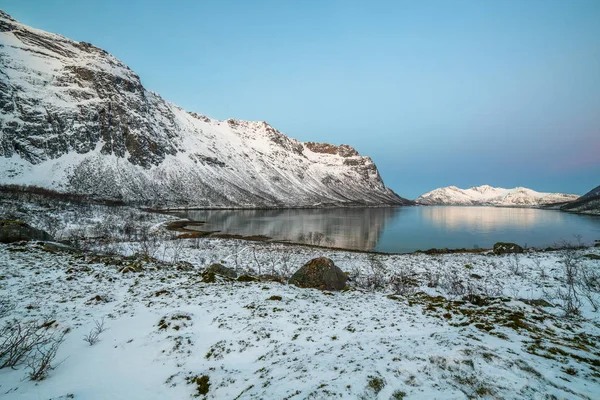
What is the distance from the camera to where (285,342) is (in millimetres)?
6988

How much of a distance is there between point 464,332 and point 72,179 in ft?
518

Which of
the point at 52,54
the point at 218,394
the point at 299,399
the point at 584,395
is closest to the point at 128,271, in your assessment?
Result: the point at 218,394

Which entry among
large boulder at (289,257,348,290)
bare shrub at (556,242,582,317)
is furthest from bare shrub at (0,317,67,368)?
bare shrub at (556,242,582,317)

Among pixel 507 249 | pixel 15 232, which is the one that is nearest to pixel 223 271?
pixel 15 232

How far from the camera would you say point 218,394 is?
5.04 metres

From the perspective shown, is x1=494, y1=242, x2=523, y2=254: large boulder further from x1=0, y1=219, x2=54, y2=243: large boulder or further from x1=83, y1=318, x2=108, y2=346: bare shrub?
x1=0, y1=219, x2=54, y2=243: large boulder

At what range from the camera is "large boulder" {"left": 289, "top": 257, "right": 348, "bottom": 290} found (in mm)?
13617

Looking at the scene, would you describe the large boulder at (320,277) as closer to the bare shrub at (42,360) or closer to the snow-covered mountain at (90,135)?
the bare shrub at (42,360)

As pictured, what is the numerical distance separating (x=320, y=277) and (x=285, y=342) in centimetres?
702

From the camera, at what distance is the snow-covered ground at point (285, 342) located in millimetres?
4332

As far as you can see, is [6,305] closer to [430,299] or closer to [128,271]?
[128,271]

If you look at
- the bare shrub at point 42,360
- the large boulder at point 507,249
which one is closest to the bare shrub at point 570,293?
the large boulder at point 507,249

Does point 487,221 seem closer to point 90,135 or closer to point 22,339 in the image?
point 22,339

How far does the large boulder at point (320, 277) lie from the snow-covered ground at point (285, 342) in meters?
1.67
